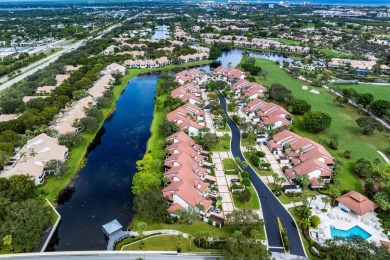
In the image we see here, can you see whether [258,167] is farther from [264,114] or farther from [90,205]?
[90,205]

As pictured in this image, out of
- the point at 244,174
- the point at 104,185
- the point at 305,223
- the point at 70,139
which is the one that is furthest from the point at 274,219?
the point at 70,139

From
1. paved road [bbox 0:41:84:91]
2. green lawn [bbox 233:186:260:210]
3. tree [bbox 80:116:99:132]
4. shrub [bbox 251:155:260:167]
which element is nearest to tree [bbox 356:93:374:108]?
shrub [bbox 251:155:260:167]

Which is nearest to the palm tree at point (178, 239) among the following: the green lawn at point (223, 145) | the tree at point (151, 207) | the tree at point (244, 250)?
the tree at point (151, 207)

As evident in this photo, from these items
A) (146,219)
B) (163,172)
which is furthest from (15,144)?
(146,219)

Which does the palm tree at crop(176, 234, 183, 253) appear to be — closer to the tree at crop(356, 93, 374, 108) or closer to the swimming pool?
the swimming pool

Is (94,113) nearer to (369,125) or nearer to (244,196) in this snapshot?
(244,196)

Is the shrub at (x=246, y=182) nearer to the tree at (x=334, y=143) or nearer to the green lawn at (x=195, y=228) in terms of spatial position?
the green lawn at (x=195, y=228)
